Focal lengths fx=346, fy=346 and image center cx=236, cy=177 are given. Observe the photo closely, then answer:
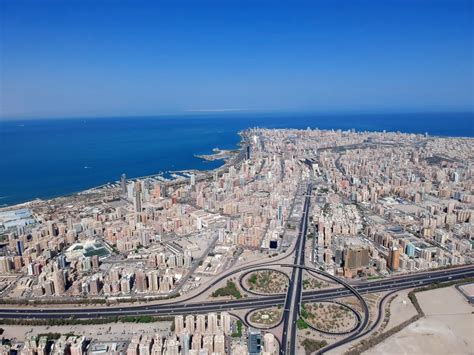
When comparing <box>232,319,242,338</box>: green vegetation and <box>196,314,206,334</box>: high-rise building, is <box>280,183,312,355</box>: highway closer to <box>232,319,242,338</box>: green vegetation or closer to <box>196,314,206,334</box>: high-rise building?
<box>232,319,242,338</box>: green vegetation

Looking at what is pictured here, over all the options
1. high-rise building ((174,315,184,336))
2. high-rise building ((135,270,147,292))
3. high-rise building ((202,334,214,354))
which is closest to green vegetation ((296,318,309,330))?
high-rise building ((202,334,214,354))

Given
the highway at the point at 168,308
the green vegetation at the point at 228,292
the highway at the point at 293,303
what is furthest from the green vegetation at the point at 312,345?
the green vegetation at the point at 228,292

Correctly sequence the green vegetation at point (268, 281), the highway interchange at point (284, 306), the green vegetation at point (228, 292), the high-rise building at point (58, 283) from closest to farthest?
the highway interchange at point (284, 306) < the green vegetation at point (228, 292) < the high-rise building at point (58, 283) < the green vegetation at point (268, 281)

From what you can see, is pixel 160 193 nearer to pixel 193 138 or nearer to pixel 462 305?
pixel 462 305

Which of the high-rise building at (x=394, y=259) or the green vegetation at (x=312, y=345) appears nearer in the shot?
the green vegetation at (x=312, y=345)

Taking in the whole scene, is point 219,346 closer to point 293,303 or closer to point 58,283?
point 293,303

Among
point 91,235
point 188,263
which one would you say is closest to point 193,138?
point 91,235

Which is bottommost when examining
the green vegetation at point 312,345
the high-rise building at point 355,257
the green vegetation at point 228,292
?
the green vegetation at point 312,345

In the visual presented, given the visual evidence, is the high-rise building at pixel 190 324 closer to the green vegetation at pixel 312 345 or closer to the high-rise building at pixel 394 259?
the green vegetation at pixel 312 345
